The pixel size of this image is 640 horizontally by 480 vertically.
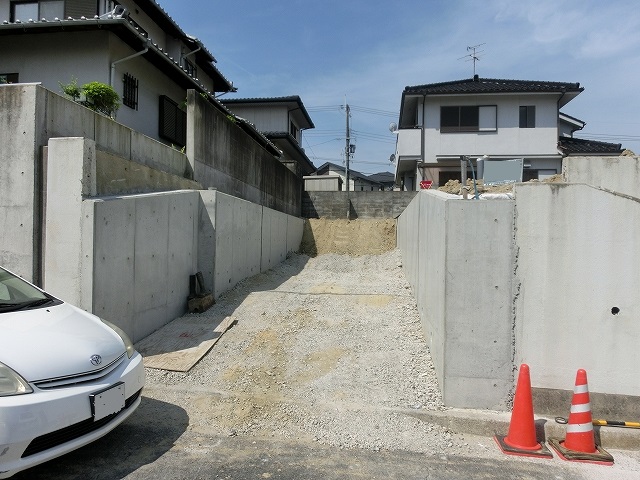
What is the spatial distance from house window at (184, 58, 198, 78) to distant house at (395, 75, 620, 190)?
8.44 meters

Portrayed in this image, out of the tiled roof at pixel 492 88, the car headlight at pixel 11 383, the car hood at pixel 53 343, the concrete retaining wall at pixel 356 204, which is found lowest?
the car headlight at pixel 11 383

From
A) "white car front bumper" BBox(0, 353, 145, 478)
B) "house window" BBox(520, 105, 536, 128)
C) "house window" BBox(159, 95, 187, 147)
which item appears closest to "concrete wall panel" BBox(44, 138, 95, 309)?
"white car front bumper" BBox(0, 353, 145, 478)

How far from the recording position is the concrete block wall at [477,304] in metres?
3.93

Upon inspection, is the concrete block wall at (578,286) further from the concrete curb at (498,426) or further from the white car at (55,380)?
the white car at (55,380)

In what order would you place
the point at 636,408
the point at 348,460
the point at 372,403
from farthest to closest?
the point at 372,403 < the point at 636,408 < the point at 348,460

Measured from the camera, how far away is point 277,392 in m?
4.35

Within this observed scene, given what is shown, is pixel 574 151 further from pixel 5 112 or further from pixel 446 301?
pixel 5 112

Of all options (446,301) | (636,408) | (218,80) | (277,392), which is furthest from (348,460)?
(218,80)

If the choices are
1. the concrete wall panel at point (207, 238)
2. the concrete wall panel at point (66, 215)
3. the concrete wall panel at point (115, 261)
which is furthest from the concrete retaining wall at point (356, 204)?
the concrete wall panel at point (66, 215)

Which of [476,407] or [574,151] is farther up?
[574,151]

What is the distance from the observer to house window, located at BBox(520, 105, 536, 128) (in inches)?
710

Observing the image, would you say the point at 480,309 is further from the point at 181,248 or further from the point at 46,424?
the point at 181,248

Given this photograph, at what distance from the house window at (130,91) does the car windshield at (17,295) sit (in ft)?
22.0

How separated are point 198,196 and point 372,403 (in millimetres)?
4557
